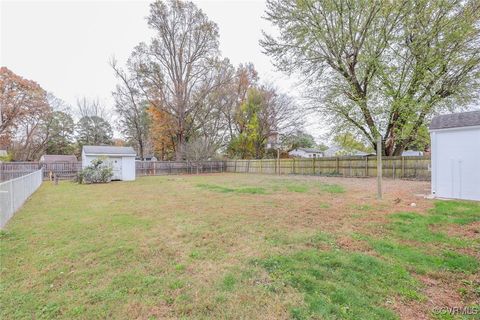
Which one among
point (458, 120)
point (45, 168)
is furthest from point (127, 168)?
point (458, 120)

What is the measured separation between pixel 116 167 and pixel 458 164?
19.5 metres

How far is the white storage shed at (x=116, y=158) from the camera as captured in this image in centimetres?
1773

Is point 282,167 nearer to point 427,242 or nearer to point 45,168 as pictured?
point 427,242

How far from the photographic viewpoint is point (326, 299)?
7.75 ft

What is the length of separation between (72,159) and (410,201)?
34.9 m

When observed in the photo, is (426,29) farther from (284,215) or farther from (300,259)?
(300,259)

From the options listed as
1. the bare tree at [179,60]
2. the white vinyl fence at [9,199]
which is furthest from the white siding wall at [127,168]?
the white vinyl fence at [9,199]

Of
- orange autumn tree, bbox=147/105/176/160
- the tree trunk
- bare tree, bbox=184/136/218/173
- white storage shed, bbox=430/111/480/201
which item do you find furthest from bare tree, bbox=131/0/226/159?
white storage shed, bbox=430/111/480/201

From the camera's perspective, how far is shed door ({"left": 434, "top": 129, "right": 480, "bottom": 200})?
22.8ft

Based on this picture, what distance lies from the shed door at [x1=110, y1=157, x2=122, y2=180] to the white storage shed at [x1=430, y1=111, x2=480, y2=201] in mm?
18799

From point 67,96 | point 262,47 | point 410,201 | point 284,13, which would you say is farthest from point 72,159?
point 410,201

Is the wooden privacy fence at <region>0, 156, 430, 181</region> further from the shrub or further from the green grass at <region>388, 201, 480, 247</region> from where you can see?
the green grass at <region>388, 201, 480, 247</region>

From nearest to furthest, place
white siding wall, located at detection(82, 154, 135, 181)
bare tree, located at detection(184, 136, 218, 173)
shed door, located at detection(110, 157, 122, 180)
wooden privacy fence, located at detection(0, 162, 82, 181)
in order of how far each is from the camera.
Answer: wooden privacy fence, located at detection(0, 162, 82, 181) → shed door, located at detection(110, 157, 122, 180) → white siding wall, located at detection(82, 154, 135, 181) → bare tree, located at detection(184, 136, 218, 173)

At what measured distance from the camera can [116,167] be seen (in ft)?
59.9
